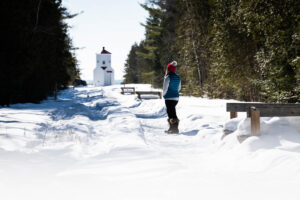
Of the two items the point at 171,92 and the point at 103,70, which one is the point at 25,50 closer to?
the point at 171,92

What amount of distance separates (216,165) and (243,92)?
13.2 m

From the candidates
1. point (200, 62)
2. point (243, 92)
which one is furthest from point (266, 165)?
point (200, 62)

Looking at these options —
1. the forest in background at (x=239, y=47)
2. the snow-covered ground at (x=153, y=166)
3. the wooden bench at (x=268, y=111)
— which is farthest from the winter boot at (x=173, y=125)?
the forest in background at (x=239, y=47)

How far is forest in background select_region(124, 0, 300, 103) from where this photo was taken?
32.4 ft

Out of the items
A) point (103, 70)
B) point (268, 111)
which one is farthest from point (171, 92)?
point (103, 70)

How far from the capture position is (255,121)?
511 cm

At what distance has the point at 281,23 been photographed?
9727 mm

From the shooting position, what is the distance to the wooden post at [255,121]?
16.7ft

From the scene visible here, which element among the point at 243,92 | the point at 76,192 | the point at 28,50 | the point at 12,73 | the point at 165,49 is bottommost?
the point at 76,192

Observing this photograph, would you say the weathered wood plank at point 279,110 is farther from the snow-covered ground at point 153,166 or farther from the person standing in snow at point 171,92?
the person standing in snow at point 171,92

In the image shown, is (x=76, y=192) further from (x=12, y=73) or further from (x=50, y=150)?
(x=12, y=73)

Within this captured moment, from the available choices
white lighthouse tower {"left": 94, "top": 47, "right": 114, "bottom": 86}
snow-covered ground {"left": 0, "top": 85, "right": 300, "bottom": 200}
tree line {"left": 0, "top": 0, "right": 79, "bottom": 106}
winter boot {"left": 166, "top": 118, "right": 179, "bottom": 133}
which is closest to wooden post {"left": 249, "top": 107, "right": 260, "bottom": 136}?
snow-covered ground {"left": 0, "top": 85, "right": 300, "bottom": 200}

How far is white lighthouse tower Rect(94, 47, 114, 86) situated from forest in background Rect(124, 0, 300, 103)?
154 ft

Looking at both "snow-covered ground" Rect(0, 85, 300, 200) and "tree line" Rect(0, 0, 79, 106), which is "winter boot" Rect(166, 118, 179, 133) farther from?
"tree line" Rect(0, 0, 79, 106)
